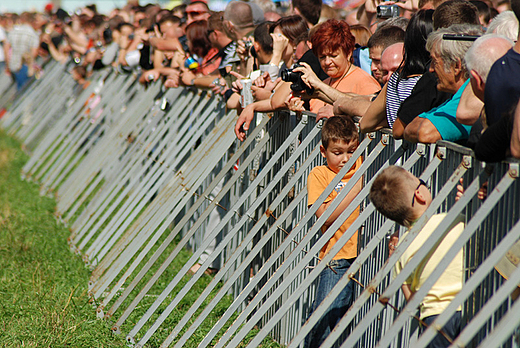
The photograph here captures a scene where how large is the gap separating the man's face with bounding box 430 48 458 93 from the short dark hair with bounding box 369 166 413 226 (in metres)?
0.58

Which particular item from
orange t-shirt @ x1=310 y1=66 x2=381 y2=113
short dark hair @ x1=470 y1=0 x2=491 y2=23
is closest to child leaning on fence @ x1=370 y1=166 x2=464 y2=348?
orange t-shirt @ x1=310 y1=66 x2=381 y2=113

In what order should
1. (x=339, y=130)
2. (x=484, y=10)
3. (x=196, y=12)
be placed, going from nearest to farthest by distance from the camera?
(x=339, y=130) → (x=484, y=10) → (x=196, y=12)

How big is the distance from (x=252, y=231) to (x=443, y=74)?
67.6 inches

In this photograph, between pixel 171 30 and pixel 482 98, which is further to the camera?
pixel 171 30

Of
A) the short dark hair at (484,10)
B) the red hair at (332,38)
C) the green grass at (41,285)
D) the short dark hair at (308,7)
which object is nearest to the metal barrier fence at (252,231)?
the green grass at (41,285)

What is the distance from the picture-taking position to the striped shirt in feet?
12.4

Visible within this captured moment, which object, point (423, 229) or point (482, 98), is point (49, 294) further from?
point (482, 98)

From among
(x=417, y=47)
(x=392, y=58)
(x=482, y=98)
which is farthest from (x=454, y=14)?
(x=482, y=98)

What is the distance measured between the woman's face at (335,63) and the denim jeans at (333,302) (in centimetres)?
133

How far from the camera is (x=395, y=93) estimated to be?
3.81 meters

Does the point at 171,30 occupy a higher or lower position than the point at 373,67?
lower

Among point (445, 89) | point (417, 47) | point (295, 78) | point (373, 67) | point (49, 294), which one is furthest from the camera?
point (49, 294)

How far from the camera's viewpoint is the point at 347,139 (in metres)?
4.14

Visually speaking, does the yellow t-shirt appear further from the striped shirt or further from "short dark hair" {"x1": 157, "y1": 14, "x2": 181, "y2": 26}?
"short dark hair" {"x1": 157, "y1": 14, "x2": 181, "y2": 26}
